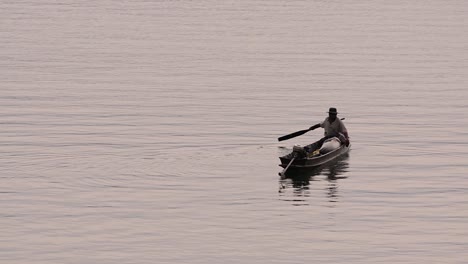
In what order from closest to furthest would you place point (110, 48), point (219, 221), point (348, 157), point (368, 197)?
point (219, 221)
point (368, 197)
point (348, 157)
point (110, 48)

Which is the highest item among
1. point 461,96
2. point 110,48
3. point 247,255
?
point 110,48

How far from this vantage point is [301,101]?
242 ft

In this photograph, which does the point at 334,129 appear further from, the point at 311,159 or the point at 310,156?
the point at 311,159

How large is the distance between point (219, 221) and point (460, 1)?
495 feet

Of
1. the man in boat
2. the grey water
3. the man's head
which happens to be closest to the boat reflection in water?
the grey water

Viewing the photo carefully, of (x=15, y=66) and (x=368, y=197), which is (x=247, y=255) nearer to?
(x=368, y=197)

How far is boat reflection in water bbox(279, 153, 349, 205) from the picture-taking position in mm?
45812

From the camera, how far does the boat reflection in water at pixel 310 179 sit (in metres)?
45.8

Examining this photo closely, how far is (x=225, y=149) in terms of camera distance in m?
56.0

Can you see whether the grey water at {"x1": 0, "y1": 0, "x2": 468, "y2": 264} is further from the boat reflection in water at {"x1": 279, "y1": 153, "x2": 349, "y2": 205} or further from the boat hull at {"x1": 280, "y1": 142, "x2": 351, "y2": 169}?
the boat hull at {"x1": 280, "y1": 142, "x2": 351, "y2": 169}

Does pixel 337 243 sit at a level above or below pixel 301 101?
below

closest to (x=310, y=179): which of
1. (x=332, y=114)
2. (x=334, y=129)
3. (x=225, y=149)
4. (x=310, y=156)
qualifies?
(x=310, y=156)

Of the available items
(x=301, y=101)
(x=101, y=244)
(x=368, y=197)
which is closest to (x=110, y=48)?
(x=301, y=101)

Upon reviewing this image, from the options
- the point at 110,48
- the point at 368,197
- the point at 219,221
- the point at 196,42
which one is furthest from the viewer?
the point at 196,42
